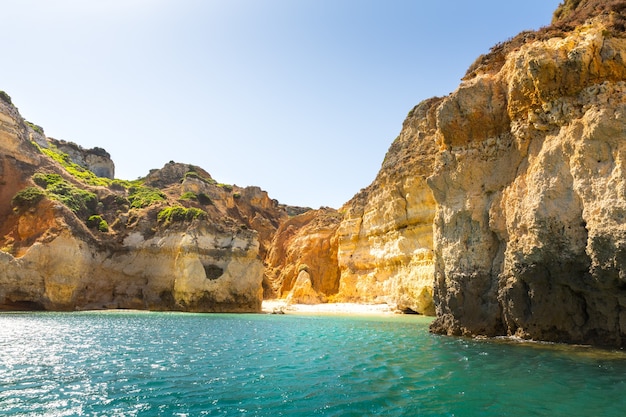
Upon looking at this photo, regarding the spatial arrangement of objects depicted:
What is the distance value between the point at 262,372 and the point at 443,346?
8.02 meters

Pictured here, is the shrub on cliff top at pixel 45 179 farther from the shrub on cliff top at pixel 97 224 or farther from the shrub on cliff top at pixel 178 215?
the shrub on cliff top at pixel 178 215

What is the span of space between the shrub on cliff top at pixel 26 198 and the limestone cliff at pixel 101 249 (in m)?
0.09

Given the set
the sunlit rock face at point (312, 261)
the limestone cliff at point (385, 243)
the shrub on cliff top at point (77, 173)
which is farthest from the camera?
the shrub on cliff top at point (77, 173)

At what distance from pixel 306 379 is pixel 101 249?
4012 centimetres

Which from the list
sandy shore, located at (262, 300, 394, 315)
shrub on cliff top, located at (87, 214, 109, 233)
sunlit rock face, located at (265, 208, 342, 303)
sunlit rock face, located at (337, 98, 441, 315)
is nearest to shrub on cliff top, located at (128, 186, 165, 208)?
shrub on cliff top, located at (87, 214, 109, 233)

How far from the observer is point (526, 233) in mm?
17188

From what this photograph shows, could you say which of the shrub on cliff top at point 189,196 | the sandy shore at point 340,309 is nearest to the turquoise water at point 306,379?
the sandy shore at point 340,309

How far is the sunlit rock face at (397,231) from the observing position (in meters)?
41.8

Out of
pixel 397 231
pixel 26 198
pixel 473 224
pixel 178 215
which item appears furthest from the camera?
pixel 178 215

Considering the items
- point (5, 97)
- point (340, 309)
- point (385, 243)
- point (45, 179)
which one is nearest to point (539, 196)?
point (385, 243)

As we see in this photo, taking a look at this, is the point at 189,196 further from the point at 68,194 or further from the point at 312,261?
the point at 68,194

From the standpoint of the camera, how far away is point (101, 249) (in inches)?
1738

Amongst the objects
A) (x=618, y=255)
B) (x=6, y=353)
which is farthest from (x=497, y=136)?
(x=6, y=353)

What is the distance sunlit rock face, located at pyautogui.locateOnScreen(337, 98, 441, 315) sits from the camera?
41750 mm
